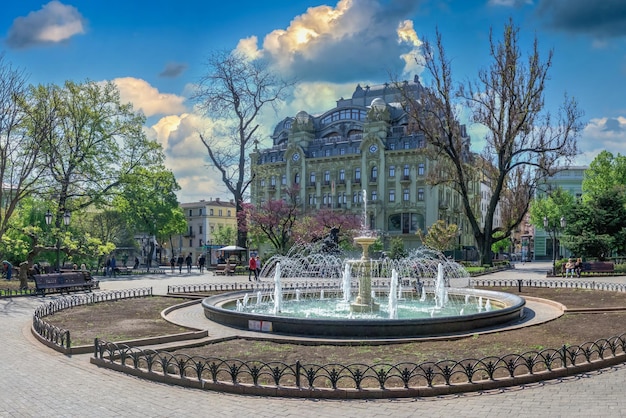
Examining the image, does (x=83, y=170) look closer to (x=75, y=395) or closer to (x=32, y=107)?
(x=32, y=107)

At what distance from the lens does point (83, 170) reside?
37562 mm

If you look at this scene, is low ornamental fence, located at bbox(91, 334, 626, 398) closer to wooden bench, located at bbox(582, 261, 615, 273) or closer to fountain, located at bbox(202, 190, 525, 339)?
fountain, located at bbox(202, 190, 525, 339)

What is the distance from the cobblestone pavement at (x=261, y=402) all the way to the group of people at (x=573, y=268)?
23.4 metres

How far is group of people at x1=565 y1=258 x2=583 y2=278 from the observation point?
3081 centimetres

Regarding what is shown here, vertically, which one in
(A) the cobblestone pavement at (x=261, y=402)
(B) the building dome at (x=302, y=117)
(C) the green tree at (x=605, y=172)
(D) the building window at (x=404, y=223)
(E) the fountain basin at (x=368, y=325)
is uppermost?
(B) the building dome at (x=302, y=117)

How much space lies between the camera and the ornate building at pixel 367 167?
62188mm

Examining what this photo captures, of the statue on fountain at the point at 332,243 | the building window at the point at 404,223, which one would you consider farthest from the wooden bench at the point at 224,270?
the building window at the point at 404,223

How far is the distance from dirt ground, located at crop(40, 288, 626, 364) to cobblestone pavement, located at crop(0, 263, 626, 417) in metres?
1.96

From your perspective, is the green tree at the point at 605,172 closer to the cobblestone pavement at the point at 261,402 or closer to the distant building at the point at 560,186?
the distant building at the point at 560,186

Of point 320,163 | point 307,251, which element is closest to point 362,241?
point 307,251

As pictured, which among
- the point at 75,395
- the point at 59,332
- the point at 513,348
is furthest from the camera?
the point at 59,332

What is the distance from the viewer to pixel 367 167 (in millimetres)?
64875

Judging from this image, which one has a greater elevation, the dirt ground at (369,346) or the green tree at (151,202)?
the green tree at (151,202)

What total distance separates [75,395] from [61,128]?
105 ft
